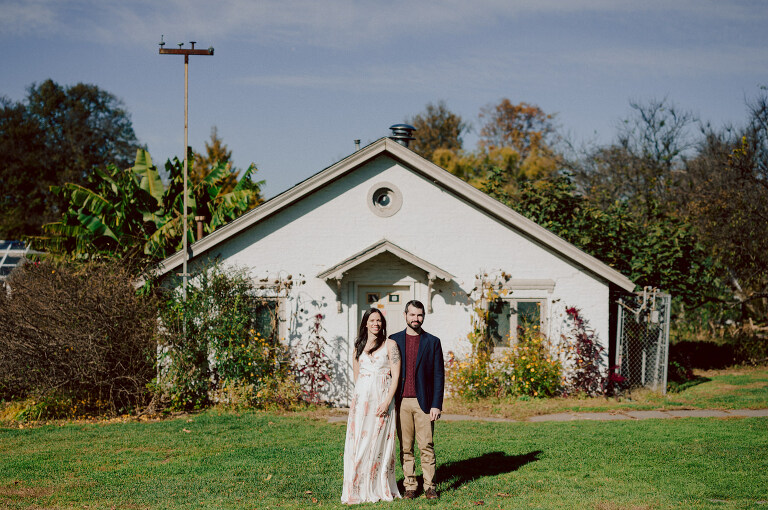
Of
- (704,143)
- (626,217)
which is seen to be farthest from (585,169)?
(626,217)

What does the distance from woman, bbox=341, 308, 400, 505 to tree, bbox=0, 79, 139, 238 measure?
→ 40644 mm

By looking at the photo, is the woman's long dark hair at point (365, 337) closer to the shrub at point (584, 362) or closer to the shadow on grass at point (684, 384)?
the shrub at point (584, 362)

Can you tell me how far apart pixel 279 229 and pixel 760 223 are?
46.2 feet

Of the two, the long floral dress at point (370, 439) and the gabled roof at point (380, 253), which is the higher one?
the gabled roof at point (380, 253)

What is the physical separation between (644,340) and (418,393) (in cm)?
951

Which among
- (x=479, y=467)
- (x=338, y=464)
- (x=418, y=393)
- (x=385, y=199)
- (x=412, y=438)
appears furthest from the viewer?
(x=385, y=199)

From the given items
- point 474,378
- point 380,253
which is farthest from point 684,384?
point 380,253

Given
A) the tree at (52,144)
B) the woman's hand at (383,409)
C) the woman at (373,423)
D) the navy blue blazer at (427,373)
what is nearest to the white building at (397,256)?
the navy blue blazer at (427,373)

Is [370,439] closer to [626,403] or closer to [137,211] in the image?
[626,403]

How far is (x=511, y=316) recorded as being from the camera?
14.3m

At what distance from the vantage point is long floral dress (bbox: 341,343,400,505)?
7246 mm

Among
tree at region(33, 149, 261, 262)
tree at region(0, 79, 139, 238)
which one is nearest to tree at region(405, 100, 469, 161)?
tree at region(0, 79, 139, 238)

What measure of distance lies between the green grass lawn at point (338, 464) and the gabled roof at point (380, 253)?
2888 millimetres

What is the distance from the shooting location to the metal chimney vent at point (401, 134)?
15141 mm
